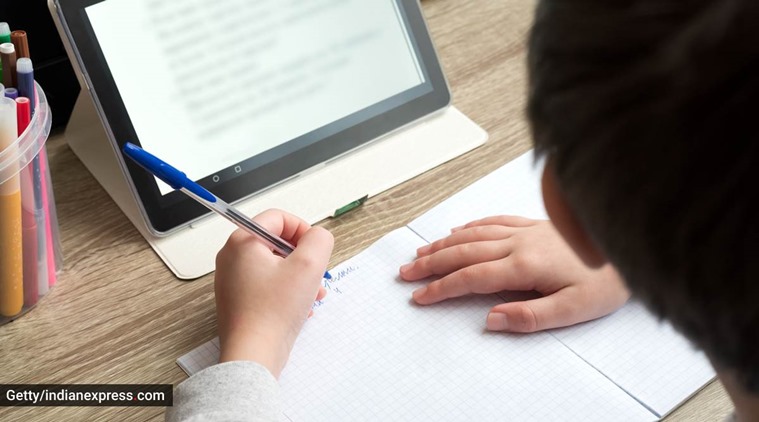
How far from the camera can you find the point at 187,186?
0.80 metres

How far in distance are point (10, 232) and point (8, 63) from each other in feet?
0.44

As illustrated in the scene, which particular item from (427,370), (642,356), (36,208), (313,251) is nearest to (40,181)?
(36,208)

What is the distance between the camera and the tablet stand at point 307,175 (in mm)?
893

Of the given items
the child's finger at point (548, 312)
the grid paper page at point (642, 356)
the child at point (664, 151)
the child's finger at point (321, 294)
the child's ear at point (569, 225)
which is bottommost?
the grid paper page at point (642, 356)

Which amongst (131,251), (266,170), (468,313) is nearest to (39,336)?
(131,251)

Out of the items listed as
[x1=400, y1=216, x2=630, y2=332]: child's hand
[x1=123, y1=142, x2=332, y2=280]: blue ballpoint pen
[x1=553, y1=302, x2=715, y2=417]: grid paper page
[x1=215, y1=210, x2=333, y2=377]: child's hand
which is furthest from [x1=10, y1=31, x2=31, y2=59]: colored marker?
[x1=553, y1=302, x2=715, y2=417]: grid paper page

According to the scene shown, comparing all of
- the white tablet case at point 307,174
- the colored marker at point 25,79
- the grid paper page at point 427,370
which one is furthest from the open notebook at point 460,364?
the colored marker at point 25,79

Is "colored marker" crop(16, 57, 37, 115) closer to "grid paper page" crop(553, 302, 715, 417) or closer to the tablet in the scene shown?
the tablet

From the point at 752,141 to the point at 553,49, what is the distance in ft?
0.35

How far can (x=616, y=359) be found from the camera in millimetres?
777

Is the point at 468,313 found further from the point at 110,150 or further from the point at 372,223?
the point at 110,150

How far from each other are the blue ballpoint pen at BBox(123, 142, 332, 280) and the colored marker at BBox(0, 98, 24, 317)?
10 centimetres

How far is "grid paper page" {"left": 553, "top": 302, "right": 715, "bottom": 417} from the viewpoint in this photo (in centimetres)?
75

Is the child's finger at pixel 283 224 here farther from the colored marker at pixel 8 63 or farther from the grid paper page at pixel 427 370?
the colored marker at pixel 8 63
